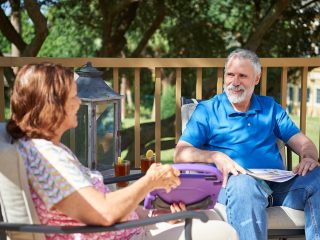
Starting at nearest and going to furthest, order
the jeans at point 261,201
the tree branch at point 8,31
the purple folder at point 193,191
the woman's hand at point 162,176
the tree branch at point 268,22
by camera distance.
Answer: the woman's hand at point 162,176, the purple folder at point 193,191, the jeans at point 261,201, the tree branch at point 268,22, the tree branch at point 8,31

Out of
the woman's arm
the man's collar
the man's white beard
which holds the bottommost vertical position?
the woman's arm

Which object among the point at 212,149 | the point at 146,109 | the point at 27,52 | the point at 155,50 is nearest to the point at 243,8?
the point at 27,52

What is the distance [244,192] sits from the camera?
2.53 metres

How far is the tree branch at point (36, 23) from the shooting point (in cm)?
537

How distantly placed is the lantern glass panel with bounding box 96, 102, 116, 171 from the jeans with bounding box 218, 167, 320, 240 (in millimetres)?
582

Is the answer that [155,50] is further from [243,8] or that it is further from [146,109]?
[243,8]

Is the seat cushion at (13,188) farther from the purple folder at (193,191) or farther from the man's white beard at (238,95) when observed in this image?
the man's white beard at (238,95)

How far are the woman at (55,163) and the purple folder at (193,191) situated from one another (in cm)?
32

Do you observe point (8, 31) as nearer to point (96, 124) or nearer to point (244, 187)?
point (96, 124)

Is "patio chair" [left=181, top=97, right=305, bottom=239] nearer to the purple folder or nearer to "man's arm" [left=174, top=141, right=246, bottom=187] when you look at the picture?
"man's arm" [left=174, top=141, right=246, bottom=187]

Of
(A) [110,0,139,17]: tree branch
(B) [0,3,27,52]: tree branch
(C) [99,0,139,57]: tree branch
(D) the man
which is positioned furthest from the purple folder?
(C) [99,0,139,57]: tree branch

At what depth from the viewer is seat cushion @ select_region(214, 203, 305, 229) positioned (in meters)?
2.64

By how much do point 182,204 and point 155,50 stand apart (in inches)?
730

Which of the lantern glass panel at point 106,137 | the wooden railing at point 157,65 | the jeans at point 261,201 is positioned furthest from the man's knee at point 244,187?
the wooden railing at point 157,65
